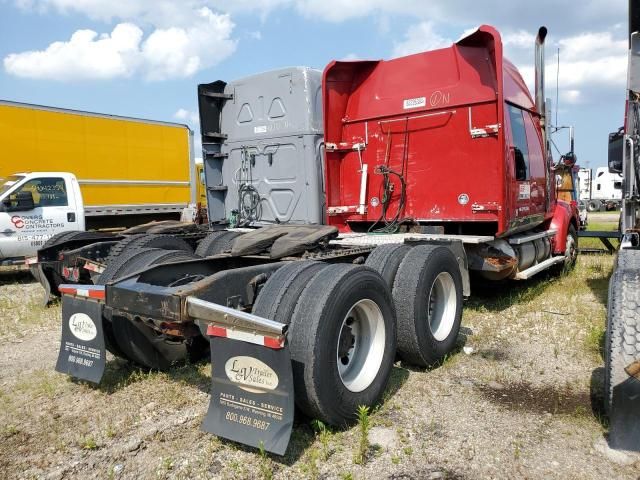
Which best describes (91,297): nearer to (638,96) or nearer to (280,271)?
(280,271)

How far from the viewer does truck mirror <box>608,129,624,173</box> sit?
235 inches

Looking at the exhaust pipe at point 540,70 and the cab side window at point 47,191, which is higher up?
the exhaust pipe at point 540,70

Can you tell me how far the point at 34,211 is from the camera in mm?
9336

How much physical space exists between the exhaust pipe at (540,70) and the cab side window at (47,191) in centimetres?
814

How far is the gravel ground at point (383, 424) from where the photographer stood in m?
3.00

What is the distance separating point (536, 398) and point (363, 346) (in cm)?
138

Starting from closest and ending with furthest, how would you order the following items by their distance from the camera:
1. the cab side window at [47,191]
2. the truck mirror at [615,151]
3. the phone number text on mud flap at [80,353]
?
1. the phone number text on mud flap at [80,353]
2. the truck mirror at [615,151]
3. the cab side window at [47,191]

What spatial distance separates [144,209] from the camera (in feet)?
41.5

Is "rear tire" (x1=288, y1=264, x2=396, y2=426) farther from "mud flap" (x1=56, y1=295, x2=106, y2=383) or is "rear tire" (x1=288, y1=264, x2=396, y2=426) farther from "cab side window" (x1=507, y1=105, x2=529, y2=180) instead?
"cab side window" (x1=507, y1=105, x2=529, y2=180)

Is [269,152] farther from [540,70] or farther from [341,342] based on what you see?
[341,342]

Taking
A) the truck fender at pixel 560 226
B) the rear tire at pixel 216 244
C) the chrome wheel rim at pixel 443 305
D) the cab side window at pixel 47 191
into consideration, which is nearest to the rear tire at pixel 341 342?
the chrome wheel rim at pixel 443 305

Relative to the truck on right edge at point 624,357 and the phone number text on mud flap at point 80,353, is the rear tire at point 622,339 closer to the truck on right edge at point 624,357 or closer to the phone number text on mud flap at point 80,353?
the truck on right edge at point 624,357

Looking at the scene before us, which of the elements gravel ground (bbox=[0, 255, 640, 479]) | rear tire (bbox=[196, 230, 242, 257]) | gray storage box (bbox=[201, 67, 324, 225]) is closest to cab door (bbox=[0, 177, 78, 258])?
gray storage box (bbox=[201, 67, 324, 225])

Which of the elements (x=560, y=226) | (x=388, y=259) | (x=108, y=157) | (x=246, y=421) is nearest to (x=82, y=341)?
(x=246, y=421)
